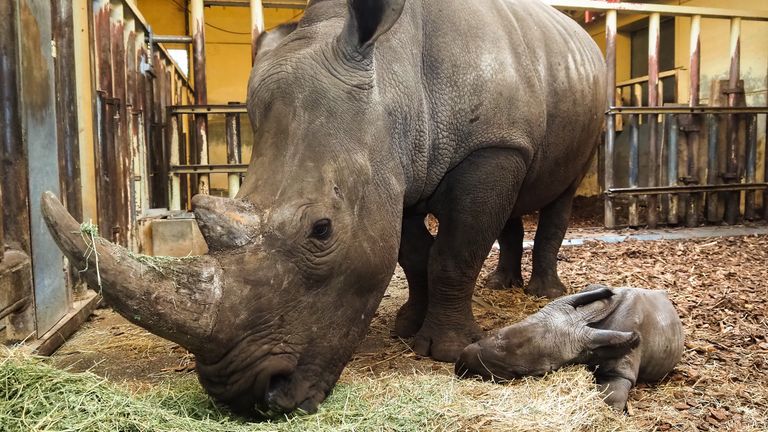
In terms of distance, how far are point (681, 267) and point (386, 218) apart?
4727 millimetres

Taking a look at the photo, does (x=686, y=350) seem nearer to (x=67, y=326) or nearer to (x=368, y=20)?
(x=368, y=20)

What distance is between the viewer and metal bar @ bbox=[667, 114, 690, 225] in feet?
31.9

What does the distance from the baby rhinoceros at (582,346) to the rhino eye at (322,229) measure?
101 cm

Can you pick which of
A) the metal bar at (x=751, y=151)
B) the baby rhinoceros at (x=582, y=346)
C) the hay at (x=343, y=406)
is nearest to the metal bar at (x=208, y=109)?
the hay at (x=343, y=406)

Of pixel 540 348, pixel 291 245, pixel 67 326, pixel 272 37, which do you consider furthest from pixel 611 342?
pixel 67 326

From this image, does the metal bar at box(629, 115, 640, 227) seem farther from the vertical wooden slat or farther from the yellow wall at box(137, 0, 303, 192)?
the yellow wall at box(137, 0, 303, 192)

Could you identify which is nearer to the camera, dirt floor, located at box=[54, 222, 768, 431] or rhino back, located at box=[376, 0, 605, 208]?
dirt floor, located at box=[54, 222, 768, 431]

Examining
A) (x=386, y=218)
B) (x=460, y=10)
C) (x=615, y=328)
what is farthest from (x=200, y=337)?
(x=460, y=10)

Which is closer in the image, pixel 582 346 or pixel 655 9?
pixel 582 346

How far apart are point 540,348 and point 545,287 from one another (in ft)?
8.18

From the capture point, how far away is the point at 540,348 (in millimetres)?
3104

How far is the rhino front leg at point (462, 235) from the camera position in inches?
143

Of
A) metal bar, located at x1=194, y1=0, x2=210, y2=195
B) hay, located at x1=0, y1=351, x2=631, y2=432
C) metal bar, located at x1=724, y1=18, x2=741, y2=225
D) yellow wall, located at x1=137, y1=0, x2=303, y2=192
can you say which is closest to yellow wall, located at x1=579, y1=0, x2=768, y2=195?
metal bar, located at x1=724, y1=18, x2=741, y2=225

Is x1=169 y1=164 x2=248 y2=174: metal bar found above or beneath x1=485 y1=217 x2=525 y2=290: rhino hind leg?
above
